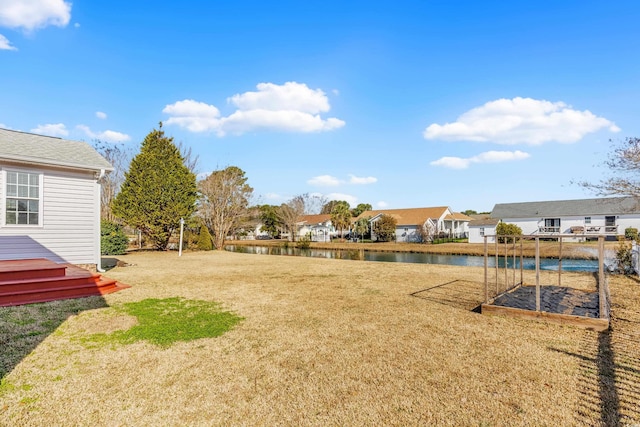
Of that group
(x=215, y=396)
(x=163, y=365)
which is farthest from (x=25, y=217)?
(x=215, y=396)

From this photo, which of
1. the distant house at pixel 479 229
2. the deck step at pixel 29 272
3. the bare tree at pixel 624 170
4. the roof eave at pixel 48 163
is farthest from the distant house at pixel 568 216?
the deck step at pixel 29 272

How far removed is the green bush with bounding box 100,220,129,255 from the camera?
15562 mm

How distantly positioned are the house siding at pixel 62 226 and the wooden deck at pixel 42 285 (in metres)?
2.39

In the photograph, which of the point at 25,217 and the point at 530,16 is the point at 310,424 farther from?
the point at 530,16

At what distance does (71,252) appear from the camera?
9383 mm

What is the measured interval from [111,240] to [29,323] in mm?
12492

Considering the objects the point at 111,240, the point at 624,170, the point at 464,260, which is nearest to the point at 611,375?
the point at 624,170

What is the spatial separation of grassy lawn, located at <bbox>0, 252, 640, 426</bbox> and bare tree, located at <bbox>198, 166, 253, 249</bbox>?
2059 cm

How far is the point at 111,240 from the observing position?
15703mm

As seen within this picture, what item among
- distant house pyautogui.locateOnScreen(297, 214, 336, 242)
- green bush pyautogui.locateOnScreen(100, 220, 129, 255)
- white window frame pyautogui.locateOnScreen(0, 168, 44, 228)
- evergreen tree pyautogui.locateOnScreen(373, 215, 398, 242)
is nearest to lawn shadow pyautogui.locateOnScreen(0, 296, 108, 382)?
white window frame pyautogui.locateOnScreen(0, 168, 44, 228)

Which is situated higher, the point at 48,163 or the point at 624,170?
the point at 48,163

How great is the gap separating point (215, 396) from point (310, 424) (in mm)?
962

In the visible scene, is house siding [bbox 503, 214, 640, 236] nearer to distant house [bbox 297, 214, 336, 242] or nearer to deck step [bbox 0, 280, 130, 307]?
distant house [bbox 297, 214, 336, 242]

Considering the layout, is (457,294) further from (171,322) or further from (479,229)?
(479,229)
